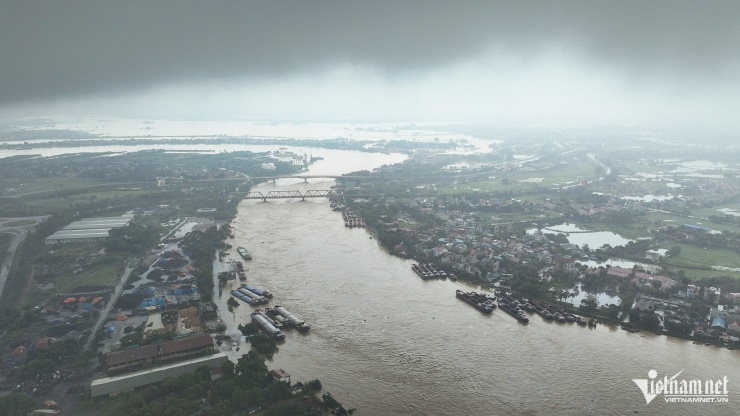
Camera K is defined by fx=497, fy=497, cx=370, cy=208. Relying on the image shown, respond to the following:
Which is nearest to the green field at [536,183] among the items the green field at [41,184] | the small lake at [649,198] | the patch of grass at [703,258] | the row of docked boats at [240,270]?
the small lake at [649,198]

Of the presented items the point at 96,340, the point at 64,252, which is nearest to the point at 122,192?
the point at 64,252

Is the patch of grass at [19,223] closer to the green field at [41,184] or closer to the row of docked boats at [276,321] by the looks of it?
the green field at [41,184]

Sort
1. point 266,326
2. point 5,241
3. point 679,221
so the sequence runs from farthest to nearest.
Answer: point 679,221, point 5,241, point 266,326

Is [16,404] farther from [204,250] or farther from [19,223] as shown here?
[19,223]

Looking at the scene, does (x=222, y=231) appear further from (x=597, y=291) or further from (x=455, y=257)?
(x=597, y=291)

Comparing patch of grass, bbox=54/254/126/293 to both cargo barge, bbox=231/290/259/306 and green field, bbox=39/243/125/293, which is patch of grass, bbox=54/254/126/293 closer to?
green field, bbox=39/243/125/293

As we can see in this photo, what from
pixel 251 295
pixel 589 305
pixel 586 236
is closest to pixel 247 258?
pixel 251 295

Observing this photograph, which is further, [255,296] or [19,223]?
[19,223]
